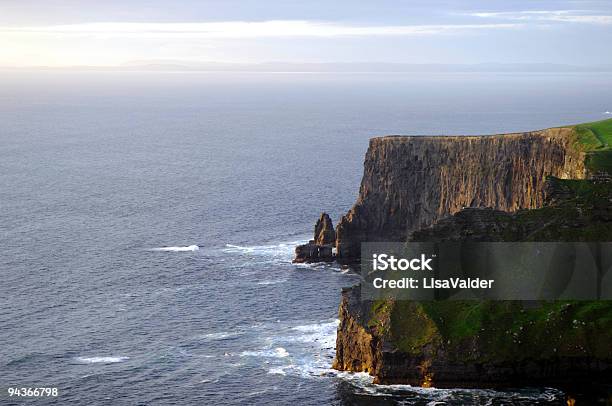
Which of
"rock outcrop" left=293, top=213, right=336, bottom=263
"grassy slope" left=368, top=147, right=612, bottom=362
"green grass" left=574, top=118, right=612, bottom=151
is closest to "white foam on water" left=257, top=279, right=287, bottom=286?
"rock outcrop" left=293, top=213, right=336, bottom=263

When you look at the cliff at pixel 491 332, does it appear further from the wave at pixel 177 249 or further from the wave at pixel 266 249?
the wave at pixel 177 249

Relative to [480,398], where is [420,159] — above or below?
above

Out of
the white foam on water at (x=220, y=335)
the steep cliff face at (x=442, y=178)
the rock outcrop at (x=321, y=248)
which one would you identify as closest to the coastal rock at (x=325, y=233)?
the rock outcrop at (x=321, y=248)

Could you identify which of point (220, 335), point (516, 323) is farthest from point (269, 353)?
point (516, 323)

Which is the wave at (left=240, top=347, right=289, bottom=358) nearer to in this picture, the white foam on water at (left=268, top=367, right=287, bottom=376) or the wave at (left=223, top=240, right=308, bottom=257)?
the white foam on water at (left=268, top=367, right=287, bottom=376)

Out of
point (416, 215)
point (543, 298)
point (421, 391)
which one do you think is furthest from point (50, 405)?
point (416, 215)

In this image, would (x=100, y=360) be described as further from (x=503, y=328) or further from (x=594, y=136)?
(x=594, y=136)

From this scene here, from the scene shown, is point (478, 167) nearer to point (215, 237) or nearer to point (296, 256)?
point (296, 256)
